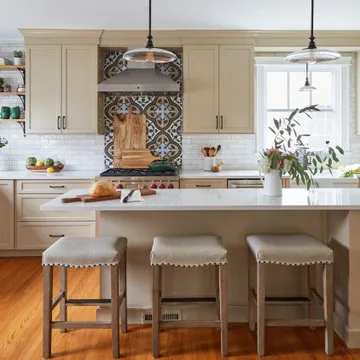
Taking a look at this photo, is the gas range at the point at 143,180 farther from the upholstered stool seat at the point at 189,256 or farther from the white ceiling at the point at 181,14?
the upholstered stool seat at the point at 189,256

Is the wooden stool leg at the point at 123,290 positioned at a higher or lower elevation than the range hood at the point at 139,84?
lower

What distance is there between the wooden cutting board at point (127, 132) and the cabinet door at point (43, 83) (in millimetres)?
793

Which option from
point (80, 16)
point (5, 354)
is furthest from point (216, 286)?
point (80, 16)

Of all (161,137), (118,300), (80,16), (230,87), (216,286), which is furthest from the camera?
(161,137)

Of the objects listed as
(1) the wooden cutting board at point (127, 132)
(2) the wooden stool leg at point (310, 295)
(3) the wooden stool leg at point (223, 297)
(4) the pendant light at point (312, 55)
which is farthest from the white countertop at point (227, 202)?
(1) the wooden cutting board at point (127, 132)

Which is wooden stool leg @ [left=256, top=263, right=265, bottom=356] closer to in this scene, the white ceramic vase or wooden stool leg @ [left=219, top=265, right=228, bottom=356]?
wooden stool leg @ [left=219, top=265, right=228, bottom=356]

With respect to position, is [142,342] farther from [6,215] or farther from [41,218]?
[6,215]

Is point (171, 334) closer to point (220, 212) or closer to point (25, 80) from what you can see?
point (220, 212)

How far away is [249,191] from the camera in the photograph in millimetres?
3104

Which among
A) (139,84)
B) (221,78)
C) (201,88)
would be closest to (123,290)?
(139,84)

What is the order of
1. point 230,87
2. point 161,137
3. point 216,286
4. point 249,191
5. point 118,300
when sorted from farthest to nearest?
point 161,137
point 230,87
point 249,191
point 216,286
point 118,300

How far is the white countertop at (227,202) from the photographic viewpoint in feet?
7.92

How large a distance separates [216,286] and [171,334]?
436 millimetres

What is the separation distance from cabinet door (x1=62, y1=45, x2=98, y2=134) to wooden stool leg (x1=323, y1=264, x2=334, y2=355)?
10.7ft
